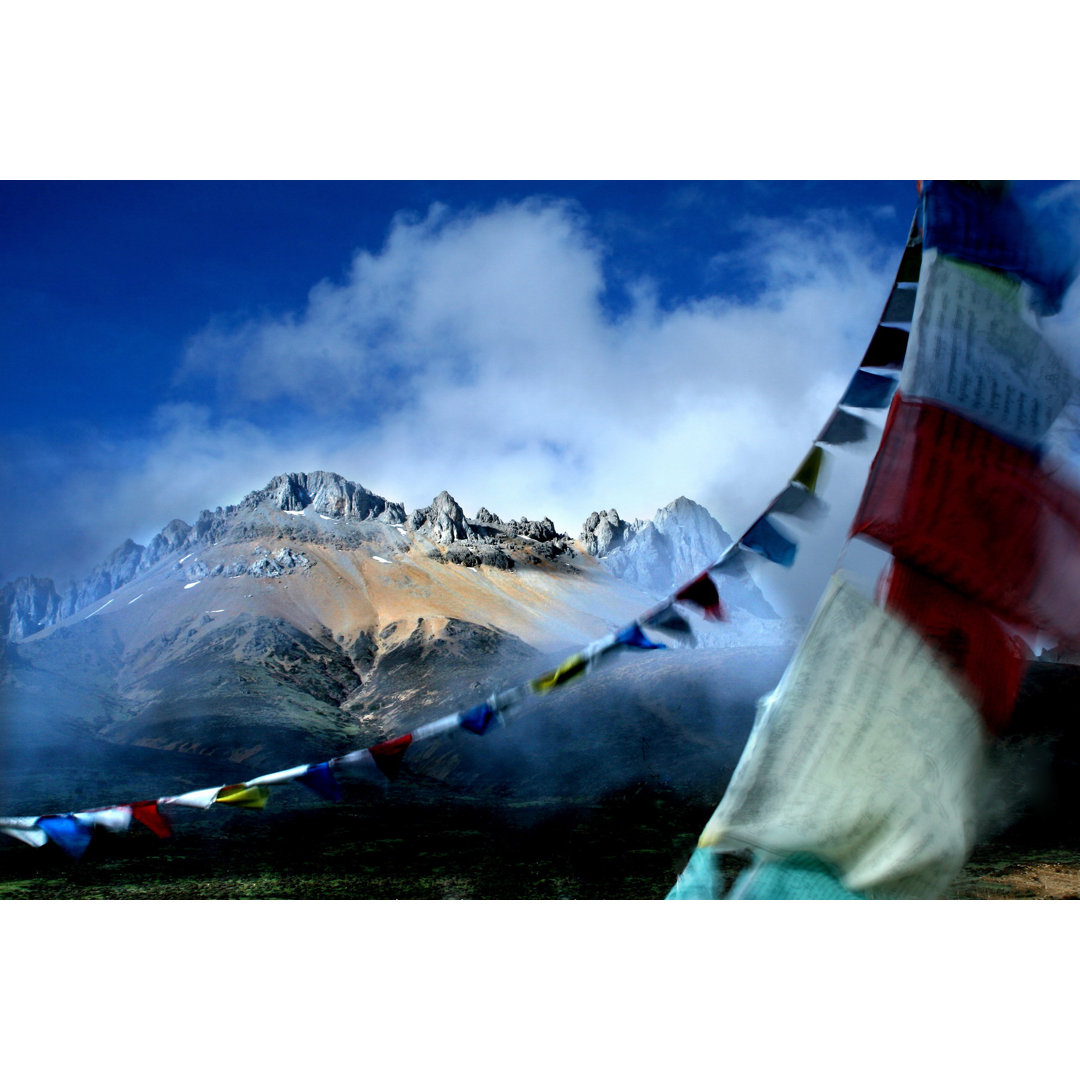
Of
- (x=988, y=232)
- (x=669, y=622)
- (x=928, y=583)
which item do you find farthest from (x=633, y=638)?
(x=988, y=232)

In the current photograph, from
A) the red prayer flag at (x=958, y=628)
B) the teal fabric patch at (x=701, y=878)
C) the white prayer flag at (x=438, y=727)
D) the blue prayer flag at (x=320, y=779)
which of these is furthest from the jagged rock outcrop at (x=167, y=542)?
the red prayer flag at (x=958, y=628)

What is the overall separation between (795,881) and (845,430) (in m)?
0.79

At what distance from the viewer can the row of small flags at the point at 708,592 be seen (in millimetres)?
1325

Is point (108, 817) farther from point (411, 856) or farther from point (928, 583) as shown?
point (928, 583)

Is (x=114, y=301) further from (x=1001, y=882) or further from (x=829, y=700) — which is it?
(x=1001, y=882)

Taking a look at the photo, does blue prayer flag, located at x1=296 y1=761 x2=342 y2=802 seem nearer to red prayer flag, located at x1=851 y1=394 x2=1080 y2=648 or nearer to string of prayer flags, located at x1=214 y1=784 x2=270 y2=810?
string of prayer flags, located at x1=214 y1=784 x2=270 y2=810

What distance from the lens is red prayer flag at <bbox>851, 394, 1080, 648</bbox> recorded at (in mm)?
1354

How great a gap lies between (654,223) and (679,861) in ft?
5.44

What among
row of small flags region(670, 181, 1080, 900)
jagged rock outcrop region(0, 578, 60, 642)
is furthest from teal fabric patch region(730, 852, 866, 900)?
jagged rock outcrop region(0, 578, 60, 642)

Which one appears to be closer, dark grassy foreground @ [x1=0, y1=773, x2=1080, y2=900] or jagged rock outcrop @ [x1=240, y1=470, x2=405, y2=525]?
dark grassy foreground @ [x1=0, y1=773, x2=1080, y2=900]

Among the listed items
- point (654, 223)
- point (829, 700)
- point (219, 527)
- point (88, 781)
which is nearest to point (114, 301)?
point (219, 527)

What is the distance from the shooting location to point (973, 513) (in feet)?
4.50

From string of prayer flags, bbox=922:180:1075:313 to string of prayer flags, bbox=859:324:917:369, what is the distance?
0.14 m

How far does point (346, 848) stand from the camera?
2131mm
